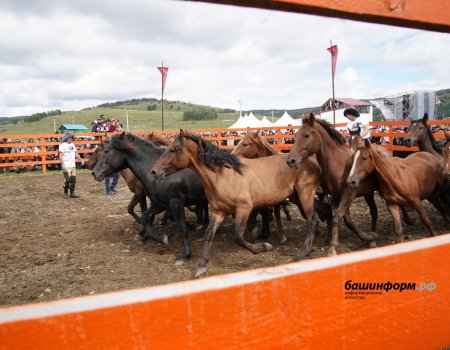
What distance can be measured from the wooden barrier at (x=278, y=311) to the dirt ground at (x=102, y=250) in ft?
12.4

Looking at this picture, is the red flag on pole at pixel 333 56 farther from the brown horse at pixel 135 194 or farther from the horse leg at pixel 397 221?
the horse leg at pixel 397 221

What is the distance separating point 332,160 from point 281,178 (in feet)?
2.75

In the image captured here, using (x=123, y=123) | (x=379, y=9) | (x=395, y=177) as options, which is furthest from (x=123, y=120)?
(x=379, y=9)

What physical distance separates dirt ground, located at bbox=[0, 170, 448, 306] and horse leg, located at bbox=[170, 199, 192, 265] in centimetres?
13

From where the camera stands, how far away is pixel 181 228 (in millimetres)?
5742

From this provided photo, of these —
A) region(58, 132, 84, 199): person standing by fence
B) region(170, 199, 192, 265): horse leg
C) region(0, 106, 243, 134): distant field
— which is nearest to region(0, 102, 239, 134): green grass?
region(0, 106, 243, 134): distant field

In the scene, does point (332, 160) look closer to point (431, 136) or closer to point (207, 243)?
point (207, 243)

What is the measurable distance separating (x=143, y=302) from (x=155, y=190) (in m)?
5.19

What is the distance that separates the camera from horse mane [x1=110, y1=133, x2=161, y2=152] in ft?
20.5

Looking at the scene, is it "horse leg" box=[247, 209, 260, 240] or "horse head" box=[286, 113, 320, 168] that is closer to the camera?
"horse head" box=[286, 113, 320, 168]

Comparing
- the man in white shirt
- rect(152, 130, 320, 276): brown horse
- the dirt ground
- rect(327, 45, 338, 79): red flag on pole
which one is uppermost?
rect(327, 45, 338, 79): red flag on pole

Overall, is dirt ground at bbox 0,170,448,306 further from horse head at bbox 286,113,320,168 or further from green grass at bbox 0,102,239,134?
green grass at bbox 0,102,239,134

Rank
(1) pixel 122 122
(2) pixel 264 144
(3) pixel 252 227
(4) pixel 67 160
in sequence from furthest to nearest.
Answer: (1) pixel 122 122 < (4) pixel 67 160 < (2) pixel 264 144 < (3) pixel 252 227

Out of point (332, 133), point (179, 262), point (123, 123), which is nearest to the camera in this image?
point (179, 262)
